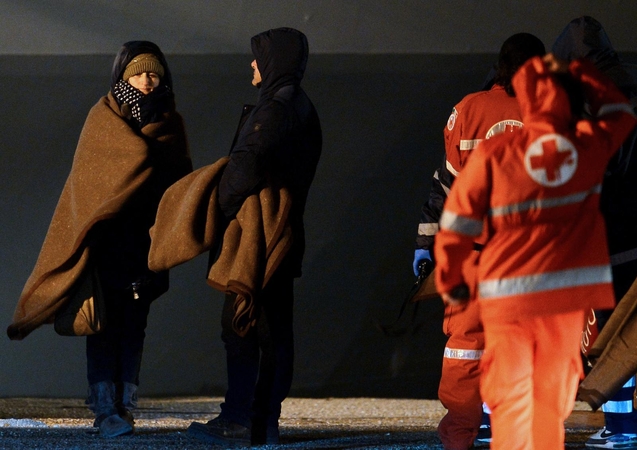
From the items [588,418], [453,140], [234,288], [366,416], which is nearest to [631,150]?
[453,140]

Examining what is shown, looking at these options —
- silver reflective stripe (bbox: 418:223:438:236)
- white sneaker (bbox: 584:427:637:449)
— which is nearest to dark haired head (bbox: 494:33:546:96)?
silver reflective stripe (bbox: 418:223:438:236)

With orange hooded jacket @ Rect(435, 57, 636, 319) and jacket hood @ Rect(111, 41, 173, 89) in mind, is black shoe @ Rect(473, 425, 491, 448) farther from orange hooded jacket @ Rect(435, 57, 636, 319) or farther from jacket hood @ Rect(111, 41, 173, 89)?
jacket hood @ Rect(111, 41, 173, 89)

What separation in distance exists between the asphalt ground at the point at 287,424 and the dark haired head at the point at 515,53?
118 cm

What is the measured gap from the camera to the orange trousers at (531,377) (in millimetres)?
2617

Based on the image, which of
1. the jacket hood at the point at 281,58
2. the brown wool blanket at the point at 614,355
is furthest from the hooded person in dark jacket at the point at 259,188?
the brown wool blanket at the point at 614,355

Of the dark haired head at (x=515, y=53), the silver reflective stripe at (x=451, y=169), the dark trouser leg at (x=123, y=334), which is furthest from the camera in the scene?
the dark trouser leg at (x=123, y=334)

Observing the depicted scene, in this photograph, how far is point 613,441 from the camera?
3.63 metres

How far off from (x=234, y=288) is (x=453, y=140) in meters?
0.83

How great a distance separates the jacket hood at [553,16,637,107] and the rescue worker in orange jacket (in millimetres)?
244

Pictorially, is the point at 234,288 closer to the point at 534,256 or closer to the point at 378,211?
the point at 534,256

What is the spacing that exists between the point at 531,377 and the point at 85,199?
1.98m

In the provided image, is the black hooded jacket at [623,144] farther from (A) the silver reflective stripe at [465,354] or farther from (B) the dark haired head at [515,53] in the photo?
(A) the silver reflective stripe at [465,354]

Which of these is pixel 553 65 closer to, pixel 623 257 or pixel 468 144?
pixel 468 144

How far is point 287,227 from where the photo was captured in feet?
12.1
